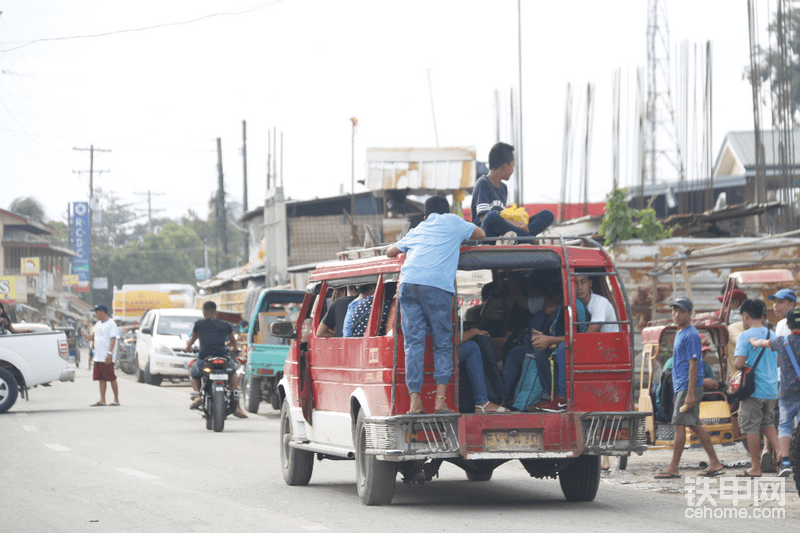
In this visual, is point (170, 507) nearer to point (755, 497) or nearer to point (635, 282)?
point (755, 497)

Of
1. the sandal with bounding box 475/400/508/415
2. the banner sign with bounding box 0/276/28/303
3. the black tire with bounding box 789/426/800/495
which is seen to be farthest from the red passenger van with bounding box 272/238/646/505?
the banner sign with bounding box 0/276/28/303

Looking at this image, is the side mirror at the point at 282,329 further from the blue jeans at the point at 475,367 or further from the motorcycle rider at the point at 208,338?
the motorcycle rider at the point at 208,338


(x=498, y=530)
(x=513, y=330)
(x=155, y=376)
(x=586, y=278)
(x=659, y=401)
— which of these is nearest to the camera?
(x=498, y=530)

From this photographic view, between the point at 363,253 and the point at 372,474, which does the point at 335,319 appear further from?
the point at 372,474

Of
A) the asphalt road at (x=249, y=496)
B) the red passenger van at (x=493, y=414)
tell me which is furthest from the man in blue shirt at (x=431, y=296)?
the asphalt road at (x=249, y=496)

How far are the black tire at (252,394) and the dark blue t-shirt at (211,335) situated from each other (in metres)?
3.43

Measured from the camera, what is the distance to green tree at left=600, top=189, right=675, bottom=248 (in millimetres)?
17375

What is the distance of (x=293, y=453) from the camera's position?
10.2 m

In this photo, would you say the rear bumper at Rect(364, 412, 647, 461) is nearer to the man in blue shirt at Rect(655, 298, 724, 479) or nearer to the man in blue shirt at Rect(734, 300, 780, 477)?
the man in blue shirt at Rect(655, 298, 724, 479)

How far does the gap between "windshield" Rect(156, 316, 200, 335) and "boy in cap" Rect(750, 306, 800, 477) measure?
781 inches

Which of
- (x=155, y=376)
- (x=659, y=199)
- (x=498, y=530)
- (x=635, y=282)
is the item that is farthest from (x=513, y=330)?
(x=659, y=199)

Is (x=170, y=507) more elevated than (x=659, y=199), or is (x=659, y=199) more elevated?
(x=659, y=199)

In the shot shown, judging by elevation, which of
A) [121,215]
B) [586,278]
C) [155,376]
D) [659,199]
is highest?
[121,215]

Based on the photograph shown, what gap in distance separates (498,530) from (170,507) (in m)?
2.83
